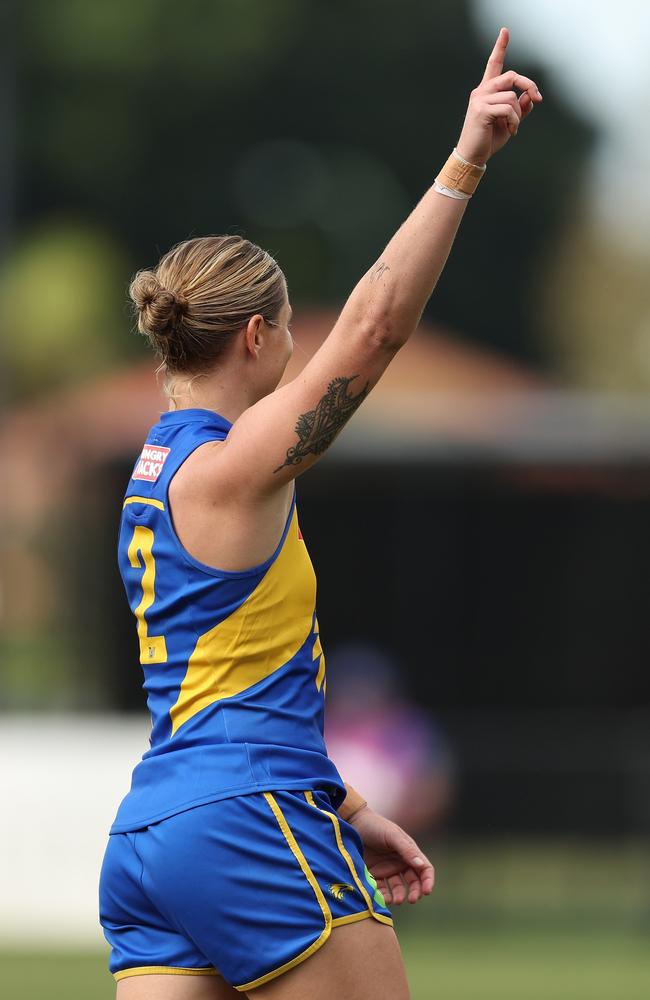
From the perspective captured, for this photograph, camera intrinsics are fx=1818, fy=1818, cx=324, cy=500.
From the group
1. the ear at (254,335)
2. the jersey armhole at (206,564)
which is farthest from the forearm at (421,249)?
the jersey armhole at (206,564)

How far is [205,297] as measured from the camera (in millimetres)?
3488

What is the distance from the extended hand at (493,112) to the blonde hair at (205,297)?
19.8 inches

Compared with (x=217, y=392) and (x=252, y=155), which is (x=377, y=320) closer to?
(x=217, y=392)

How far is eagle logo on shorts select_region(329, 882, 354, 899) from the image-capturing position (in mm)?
3342

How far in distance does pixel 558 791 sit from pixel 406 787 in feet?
3.57

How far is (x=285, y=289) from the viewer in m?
3.63

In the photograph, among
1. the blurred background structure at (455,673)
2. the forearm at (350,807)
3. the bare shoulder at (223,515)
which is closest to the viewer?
the bare shoulder at (223,515)

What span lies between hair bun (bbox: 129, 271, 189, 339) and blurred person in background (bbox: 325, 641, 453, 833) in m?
9.36

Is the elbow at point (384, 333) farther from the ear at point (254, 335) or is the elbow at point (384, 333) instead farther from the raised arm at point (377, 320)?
the ear at point (254, 335)

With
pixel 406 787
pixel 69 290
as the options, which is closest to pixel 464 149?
pixel 406 787

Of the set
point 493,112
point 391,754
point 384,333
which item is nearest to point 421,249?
point 384,333

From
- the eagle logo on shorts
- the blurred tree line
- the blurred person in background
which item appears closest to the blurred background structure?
the blurred person in background

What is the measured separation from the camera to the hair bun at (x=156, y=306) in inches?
138

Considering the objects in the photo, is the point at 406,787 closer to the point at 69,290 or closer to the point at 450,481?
the point at 450,481
